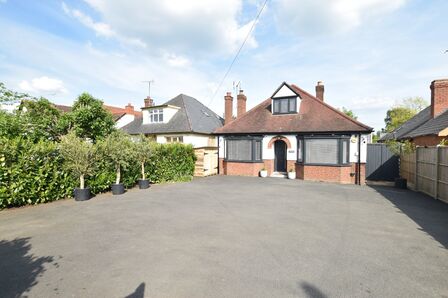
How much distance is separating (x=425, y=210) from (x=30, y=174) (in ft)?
45.7

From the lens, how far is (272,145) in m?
17.3

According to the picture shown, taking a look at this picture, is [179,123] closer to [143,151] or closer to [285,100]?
[285,100]

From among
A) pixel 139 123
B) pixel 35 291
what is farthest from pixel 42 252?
pixel 139 123

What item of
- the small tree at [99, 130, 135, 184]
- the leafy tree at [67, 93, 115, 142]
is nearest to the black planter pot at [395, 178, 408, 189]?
the small tree at [99, 130, 135, 184]

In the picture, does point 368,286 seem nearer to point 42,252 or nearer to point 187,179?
point 42,252

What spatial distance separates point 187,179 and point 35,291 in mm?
11713

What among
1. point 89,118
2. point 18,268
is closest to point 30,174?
point 18,268

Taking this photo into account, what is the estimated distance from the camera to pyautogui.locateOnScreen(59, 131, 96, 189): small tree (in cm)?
919

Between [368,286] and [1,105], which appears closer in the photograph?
[368,286]

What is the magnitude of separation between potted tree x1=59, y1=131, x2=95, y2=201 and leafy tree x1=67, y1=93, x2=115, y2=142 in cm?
758

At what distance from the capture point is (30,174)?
8.27m

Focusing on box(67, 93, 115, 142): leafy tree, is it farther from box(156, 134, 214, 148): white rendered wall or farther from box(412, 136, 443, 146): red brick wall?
box(412, 136, 443, 146): red brick wall

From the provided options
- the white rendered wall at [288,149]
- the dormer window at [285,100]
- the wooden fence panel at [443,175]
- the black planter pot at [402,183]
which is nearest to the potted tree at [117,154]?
the white rendered wall at [288,149]

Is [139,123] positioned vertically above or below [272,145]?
above
